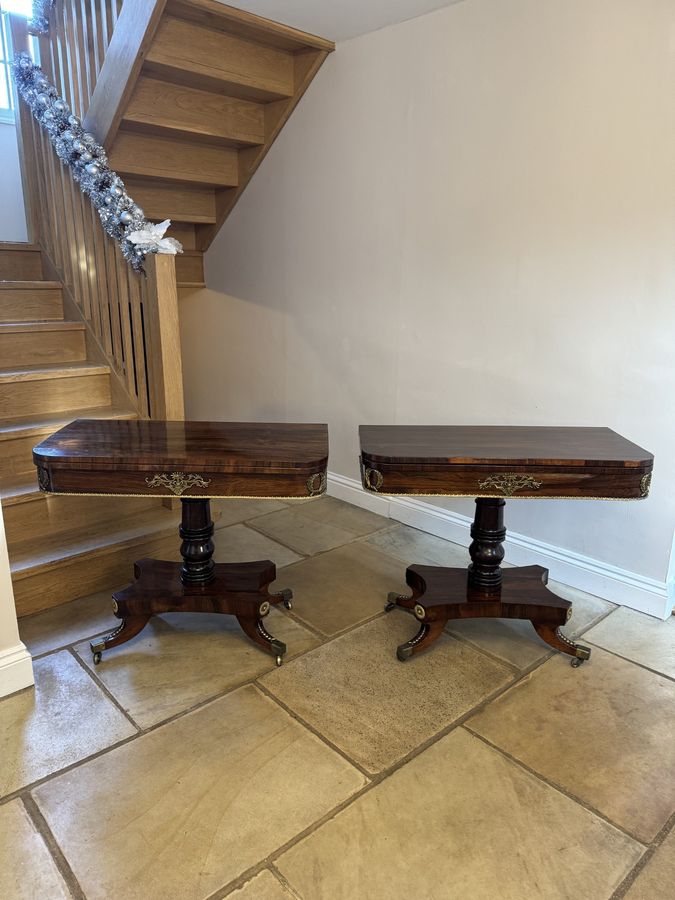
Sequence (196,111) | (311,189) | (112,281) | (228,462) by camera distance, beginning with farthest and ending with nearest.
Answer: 1. (311,189)
2. (196,111)
3. (112,281)
4. (228,462)

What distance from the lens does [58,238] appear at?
3275 millimetres

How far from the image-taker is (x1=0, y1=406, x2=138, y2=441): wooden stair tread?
2545 millimetres

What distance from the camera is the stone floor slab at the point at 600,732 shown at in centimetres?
151

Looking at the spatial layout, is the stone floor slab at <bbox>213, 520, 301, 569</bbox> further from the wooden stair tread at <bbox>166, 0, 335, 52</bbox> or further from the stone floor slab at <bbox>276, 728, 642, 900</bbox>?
the wooden stair tread at <bbox>166, 0, 335, 52</bbox>

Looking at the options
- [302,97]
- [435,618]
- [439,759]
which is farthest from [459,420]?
[302,97]

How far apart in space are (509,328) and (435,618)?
49.8 inches

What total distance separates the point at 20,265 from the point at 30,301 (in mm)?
396

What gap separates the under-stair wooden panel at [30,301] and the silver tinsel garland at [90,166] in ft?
2.18

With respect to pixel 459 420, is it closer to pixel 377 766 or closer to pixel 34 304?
pixel 377 766

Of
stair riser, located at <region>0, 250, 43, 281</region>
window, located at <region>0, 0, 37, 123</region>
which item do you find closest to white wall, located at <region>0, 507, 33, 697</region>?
stair riser, located at <region>0, 250, 43, 281</region>

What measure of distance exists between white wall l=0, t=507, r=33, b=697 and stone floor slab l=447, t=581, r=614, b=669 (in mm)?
1396

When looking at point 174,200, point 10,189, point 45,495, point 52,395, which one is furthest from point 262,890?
point 10,189

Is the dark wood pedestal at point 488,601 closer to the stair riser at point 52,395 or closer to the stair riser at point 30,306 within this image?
the stair riser at point 52,395

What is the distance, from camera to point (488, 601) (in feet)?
6.83
